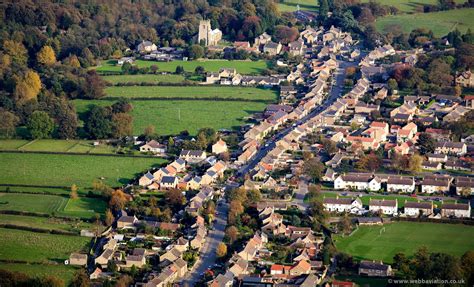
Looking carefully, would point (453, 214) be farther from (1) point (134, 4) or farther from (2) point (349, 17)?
(1) point (134, 4)

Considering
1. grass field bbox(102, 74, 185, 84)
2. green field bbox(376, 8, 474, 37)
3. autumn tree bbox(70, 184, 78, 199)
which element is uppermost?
green field bbox(376, 8, 474, 37)

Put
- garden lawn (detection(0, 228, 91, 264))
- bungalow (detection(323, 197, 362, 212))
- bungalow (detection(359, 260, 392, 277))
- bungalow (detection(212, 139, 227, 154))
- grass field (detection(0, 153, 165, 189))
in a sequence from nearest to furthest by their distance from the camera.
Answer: bungalow (detection(359, 260, 392, 277)) < garden lawn (detection(0, 228, 91, 264)) < bungalow (detection(323, 197, 362, 212)) < grass field (detection(0, 153, 165, 189)) < bungalow (detection(212, 139, 227, 154))

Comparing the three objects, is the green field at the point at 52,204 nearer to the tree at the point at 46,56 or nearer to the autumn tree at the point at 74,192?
the autumn tree at the point at 74,192

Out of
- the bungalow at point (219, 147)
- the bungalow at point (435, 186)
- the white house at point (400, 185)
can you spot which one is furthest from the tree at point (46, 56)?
the bungalow at point (435, 186)

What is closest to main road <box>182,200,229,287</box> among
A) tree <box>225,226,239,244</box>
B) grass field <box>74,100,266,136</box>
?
tree <box>225,226,239,244</box>

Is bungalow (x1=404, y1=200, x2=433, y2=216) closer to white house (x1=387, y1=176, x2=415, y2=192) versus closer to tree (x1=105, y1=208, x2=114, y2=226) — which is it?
white house (x1=387, y1=176, x2=415, y2=192)

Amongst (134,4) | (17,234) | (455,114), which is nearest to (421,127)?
(455,114)
